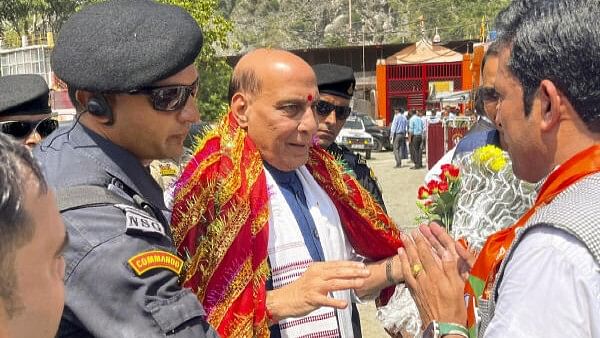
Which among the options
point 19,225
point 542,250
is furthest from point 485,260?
point 19,225

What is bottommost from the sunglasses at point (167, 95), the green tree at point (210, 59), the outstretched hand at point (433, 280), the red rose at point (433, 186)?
the green tree at point (210, 59)

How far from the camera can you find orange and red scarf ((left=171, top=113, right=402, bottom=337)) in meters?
2.35

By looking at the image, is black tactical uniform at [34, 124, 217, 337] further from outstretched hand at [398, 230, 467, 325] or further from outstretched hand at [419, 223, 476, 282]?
outstretched hand at [419, 223, 476, 282]

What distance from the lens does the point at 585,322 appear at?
1427mm

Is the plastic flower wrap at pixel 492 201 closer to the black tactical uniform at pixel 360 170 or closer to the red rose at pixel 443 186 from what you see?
the red rose at pixel 443 186

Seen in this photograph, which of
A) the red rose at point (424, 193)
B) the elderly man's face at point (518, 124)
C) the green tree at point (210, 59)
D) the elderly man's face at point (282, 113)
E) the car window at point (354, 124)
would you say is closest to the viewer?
the elderly man's face at point (518, 124)

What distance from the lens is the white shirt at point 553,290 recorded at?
1422 mm

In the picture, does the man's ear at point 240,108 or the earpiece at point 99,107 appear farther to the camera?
the man's ear at point 240,108

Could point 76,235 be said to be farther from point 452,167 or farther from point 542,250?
point 452,167

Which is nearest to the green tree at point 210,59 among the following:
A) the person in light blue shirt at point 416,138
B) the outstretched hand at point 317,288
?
the person in light blue shirt at point 416,138

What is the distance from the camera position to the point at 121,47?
186 cm

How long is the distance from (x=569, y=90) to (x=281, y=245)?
1356 mm

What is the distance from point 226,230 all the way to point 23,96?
2.59 meters

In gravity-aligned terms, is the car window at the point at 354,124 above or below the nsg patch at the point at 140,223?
below
